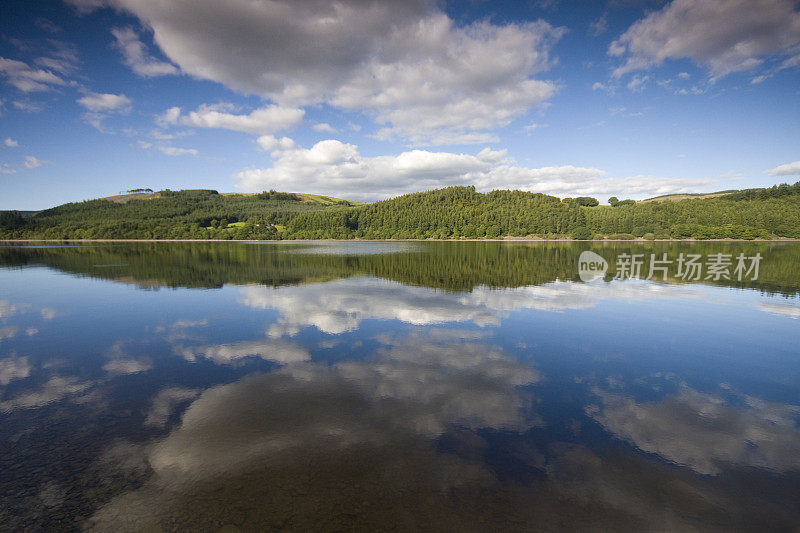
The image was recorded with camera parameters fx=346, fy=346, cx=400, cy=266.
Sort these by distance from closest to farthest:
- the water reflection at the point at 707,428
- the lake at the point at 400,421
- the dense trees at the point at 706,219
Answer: the lake at the point at 400,421, the water reflection at the point at 707,428, the dense trees at the point at 706,219

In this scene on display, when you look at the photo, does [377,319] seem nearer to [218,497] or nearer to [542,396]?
[542,396]

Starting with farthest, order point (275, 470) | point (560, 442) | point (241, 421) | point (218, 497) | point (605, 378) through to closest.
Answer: point (605, 378) < point (241, 421) < point (560, 442) < point (275, 470) < point (218, 497)

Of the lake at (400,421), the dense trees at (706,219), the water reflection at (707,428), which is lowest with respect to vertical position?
the water reflection at (707,428)

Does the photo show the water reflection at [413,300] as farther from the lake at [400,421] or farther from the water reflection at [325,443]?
the water reflection at [325,443]

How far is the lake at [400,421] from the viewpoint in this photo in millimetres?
6082

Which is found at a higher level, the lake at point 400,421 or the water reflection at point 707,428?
the lake at point 400,421

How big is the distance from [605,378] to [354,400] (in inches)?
331

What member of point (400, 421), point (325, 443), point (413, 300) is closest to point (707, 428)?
point (400, 421)

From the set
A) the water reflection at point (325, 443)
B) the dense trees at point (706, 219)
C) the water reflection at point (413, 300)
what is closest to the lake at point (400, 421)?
the water reflection at point (325, 443)

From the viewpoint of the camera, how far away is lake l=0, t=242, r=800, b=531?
608 cm

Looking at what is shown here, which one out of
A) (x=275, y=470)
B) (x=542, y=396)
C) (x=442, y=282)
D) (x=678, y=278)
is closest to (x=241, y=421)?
(x=275, y=470)

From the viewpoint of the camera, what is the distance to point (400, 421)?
873 cm

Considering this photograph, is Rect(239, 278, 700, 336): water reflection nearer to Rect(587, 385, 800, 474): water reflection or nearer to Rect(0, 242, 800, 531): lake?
Rect(0, 242, 800, 531): lake

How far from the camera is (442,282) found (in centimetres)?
3177
